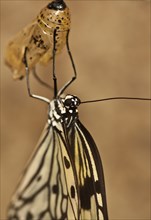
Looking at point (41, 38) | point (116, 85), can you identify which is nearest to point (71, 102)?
point (41, 38)

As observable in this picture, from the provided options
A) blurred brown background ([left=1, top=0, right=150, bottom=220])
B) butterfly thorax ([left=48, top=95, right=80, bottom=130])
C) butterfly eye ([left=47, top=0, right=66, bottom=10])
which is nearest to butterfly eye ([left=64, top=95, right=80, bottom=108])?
butterfly thorax ([left=48, top=95, right=80, bottom=130])

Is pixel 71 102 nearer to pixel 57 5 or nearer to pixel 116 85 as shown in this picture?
pixel 57 5

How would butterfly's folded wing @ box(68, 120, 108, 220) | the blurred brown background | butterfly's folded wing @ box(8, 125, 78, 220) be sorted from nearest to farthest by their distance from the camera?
butterfly's folded wing @ box(8, 125, 78, 220)
butterfly's folded wing @ box(68, 120, 108, 220)
the blurred brown background

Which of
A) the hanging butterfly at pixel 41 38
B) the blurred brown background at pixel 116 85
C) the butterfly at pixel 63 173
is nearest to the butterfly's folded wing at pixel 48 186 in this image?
the butterfly at pixel 63 173

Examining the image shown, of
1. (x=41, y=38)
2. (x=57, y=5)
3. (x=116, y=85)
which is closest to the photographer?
(x=57, y=5)

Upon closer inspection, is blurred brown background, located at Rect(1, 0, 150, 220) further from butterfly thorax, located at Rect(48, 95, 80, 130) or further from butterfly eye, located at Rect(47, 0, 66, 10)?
butterfly eye, located at Rect(47, 0, 66, 10)

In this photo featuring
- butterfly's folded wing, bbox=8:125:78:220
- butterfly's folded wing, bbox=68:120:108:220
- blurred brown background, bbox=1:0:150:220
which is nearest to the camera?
butterfly's folded wing, bbox=8:125:78:220

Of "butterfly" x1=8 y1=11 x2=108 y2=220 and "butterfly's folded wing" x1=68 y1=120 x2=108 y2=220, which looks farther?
"butterfly's folded wing" x1=68 y1=120 x2=108 y2=220

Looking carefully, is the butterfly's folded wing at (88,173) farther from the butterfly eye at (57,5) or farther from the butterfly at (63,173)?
the butterfly eye at (57,5)
